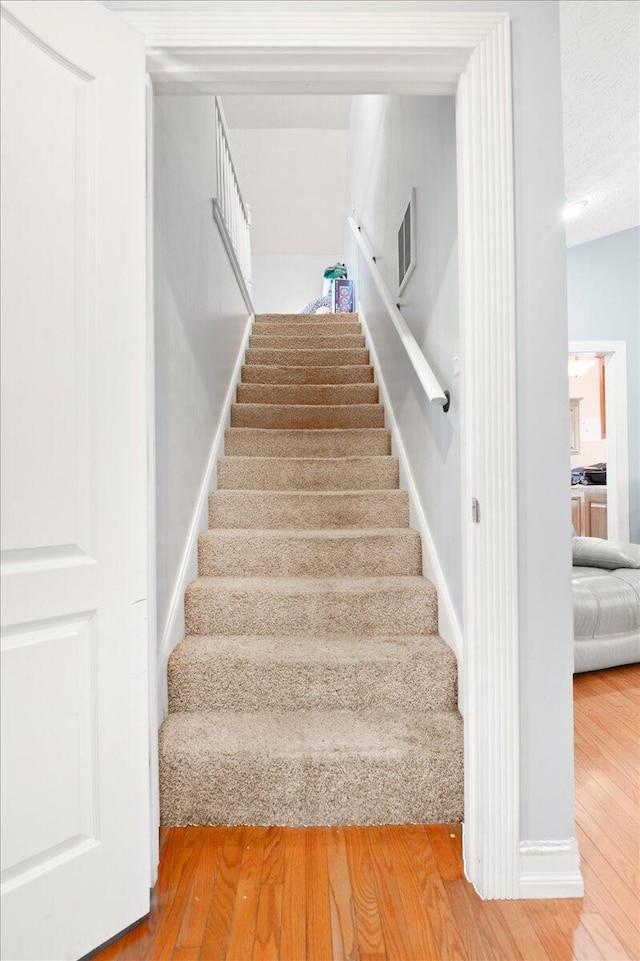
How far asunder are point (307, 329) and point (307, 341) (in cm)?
36

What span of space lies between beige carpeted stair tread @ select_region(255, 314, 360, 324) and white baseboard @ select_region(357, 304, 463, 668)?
1598 millimetres

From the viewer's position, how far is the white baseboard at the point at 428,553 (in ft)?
5.74

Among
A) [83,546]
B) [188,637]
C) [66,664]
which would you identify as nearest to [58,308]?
[83,546]

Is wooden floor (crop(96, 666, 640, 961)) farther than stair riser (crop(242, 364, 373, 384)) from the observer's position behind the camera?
No

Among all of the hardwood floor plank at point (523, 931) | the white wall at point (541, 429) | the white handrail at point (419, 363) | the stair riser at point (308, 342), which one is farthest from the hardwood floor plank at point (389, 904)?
the stair riser at point (308, 342)

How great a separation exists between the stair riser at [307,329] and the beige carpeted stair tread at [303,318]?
0.04 meters

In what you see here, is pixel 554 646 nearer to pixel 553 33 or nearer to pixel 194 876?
pixel 194 876

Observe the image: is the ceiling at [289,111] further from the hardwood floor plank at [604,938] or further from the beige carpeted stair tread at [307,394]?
the hardwood floor plank at [604,938]

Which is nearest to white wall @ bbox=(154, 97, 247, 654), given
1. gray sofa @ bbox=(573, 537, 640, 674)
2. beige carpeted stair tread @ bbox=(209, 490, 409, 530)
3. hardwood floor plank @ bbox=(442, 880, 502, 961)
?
beige carpeted stair tread @ bbox=(209, 490, 409, 530)

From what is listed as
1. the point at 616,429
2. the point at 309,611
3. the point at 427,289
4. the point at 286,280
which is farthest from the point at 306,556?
the point at 286,280

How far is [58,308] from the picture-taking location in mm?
1143

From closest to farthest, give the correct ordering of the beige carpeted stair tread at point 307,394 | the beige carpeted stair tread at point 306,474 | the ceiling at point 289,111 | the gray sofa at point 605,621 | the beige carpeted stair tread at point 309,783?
1. the beige carpeted stair tread at point 309,783
2. the gray sofa at point 605,621
3. the beige carpeted stair tread at point 306,474
4. the beige carpeted stair tread at point 307,394
5. the ceiling at point 289,111

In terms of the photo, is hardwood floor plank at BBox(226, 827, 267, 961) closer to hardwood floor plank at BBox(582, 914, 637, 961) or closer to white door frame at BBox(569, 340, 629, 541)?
hardwood floor plank at BBox(582, 914, 637, 961)

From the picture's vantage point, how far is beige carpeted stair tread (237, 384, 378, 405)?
3.43 metres
